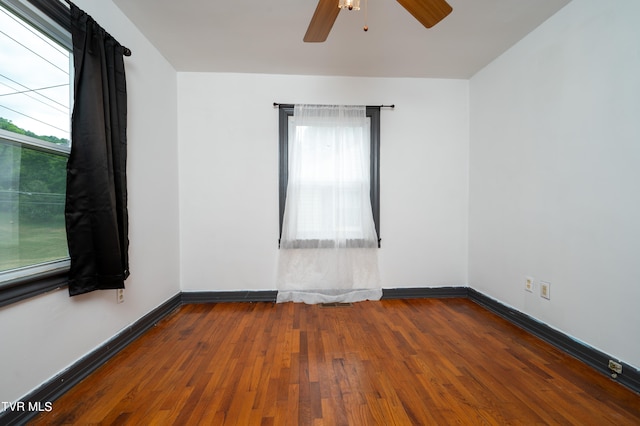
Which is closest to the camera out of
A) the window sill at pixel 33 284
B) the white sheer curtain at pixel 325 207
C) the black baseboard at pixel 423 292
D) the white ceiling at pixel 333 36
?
the window sill at pixel 33 284

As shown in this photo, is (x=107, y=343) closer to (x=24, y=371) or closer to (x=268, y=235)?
(x=24, y=371)

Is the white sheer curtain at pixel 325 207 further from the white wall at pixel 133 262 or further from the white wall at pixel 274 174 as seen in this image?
the white wall at pixel 133 262

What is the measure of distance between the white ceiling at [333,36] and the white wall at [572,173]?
0.29 m

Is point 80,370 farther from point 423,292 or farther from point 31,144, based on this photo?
point 423,292

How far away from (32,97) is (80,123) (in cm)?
20

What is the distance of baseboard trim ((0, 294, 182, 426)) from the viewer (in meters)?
1.18

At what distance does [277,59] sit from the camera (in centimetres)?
239

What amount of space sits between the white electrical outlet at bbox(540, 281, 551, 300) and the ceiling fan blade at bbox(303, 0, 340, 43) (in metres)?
2.37

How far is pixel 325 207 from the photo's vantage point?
2674 millimetres

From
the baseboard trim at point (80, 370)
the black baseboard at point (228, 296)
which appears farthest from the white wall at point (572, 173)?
the baseboard trim at point (80, 370)

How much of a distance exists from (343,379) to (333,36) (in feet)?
8.11

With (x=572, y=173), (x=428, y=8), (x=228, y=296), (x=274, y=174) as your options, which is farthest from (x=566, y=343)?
(x=228, y=296)

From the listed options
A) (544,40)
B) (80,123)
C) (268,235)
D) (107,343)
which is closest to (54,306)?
(107,343)

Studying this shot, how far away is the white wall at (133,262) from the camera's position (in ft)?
3.98
